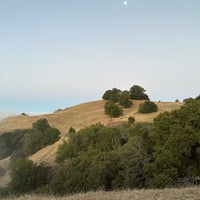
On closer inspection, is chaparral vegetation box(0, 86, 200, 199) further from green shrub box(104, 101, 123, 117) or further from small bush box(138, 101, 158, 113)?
green shrub box(104, 101, 123, 117)

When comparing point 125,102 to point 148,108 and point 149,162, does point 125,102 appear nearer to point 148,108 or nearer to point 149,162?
point 148,108

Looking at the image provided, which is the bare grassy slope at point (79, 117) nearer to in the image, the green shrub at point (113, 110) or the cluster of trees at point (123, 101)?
the green shrub at point (113, 110)

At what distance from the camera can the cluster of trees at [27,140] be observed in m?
62.7

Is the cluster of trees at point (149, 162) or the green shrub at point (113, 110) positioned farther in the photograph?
the green shrub at point (113, 110)

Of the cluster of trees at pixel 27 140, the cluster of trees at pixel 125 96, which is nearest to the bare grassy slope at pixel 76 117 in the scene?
the cluster of trees at pixel 125 96

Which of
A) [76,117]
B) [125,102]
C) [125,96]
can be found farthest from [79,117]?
[125,96]

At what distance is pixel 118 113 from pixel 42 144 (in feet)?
52.2

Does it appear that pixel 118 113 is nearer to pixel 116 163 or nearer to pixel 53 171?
pixel 53 171

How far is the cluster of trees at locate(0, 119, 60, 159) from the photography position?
62656mm

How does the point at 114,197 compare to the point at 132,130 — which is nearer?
the point at 114,197

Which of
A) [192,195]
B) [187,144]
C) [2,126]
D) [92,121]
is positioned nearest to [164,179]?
[187,144]

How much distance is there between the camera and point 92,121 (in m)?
70.0

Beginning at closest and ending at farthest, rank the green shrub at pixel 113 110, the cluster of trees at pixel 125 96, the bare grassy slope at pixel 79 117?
the green shrub at pixel 113 110
the bare grassy slope at pixel 79 117
the cluster of trees at pixel 125 96

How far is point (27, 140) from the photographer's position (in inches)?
2499
